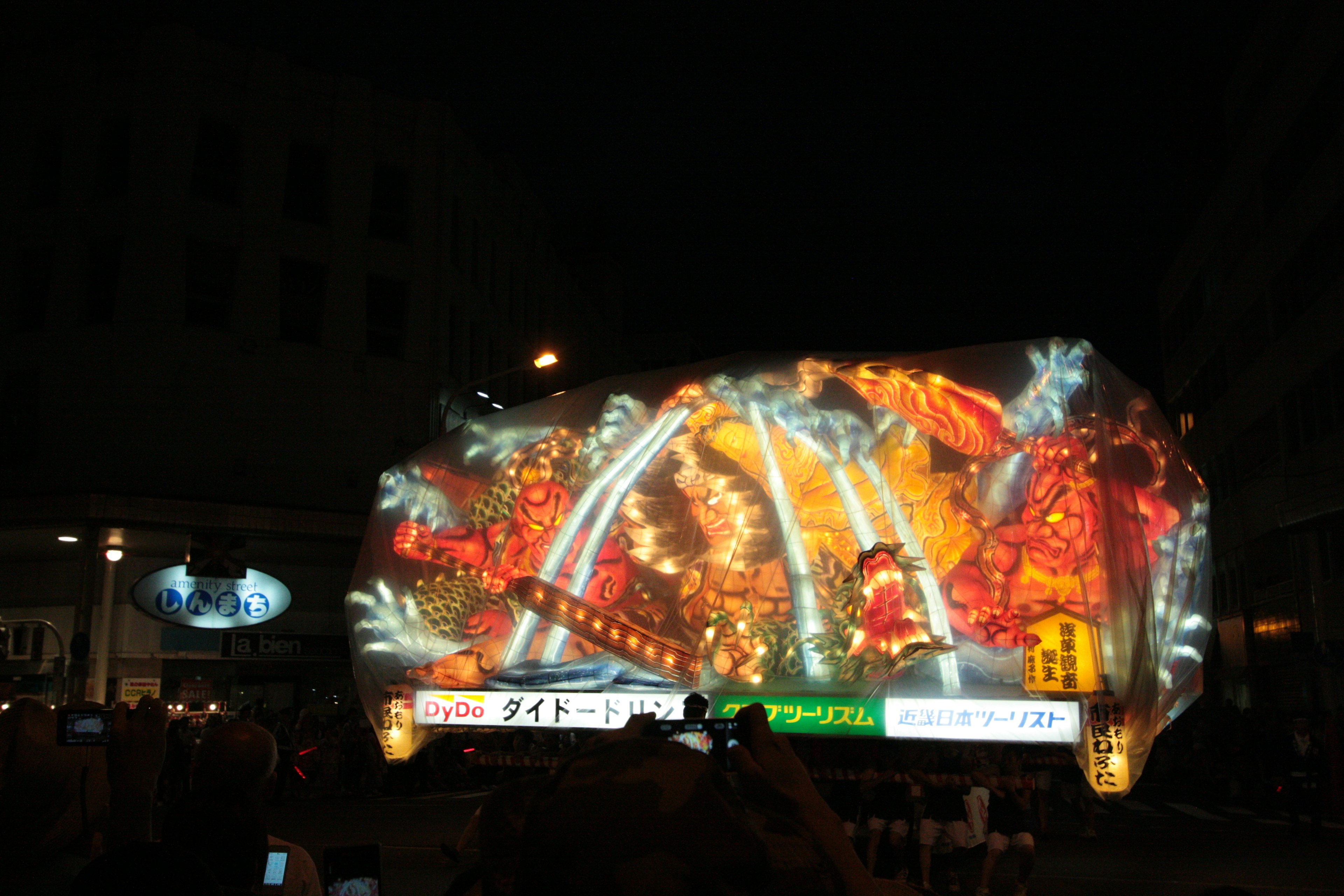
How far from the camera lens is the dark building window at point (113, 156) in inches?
928

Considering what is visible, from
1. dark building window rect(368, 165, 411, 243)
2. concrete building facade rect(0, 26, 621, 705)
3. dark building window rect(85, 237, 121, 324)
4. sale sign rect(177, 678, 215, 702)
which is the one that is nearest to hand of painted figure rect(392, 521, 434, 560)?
concrete building facade rect(0, 26, 621, 705)

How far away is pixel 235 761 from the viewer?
11.8 ft

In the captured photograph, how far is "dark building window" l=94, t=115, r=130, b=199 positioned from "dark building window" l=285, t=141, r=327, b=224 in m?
3.28

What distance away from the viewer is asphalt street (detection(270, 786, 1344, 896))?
10.7 meters

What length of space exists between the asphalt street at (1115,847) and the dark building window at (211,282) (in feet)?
34.3

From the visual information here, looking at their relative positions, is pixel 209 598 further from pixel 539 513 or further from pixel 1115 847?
pixel 1115 847

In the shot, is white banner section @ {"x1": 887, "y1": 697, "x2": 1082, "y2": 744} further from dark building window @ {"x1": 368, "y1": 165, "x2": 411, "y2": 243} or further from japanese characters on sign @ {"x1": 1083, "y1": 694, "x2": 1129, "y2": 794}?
dark building window @ {"x1": 368, "y1": 165, "x2": 411, "y2": 243}

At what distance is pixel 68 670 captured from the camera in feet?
61.9

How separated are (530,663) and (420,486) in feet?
9.21

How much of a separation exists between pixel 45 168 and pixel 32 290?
9.05 feet

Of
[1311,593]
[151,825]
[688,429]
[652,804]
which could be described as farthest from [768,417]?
[1311,593]

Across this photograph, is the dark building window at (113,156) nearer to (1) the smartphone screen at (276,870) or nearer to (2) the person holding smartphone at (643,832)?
(1) the smartphone screen at (276,870)

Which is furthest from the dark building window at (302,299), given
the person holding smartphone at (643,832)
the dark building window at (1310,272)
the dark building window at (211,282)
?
the person holding smartphone at (643,832)

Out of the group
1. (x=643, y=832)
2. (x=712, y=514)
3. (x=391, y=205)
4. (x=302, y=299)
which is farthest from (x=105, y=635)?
(x=643, y=832)
